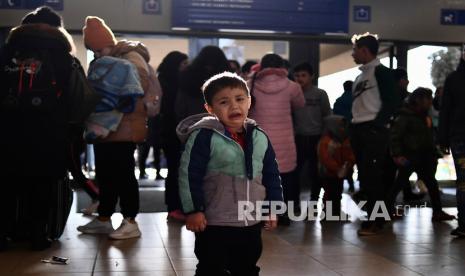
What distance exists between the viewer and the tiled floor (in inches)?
139

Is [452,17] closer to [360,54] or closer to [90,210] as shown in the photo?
[360,54]

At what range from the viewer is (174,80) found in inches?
223

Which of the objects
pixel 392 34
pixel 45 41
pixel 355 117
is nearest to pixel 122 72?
pixel 45 41

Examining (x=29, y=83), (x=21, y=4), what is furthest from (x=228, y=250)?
(x=21, y=4)

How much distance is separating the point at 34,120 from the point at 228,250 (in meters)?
2.01

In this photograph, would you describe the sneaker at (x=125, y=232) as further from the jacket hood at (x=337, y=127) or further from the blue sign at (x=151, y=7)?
the blue sign at (x=151, y=7)

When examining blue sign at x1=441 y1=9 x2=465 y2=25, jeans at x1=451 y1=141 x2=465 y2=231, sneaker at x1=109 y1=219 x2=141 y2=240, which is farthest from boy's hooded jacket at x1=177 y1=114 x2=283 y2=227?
blue sign at x1=441 y1=9 x2=465 y2=25

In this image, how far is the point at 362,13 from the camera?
305 inches

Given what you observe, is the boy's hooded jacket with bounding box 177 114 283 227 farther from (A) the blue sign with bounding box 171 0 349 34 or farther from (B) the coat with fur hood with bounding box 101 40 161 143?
(A) the blue sign with bounding box 171 0 349 34

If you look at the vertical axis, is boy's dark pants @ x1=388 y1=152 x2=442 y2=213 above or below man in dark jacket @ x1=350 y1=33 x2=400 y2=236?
below

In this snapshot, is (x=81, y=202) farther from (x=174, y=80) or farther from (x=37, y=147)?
(x=37, y=147)

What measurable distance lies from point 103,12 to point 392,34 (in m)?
3.54

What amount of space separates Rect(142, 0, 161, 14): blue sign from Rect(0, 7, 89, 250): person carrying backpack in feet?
10.4

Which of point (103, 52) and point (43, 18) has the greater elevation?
point (43, 18)
